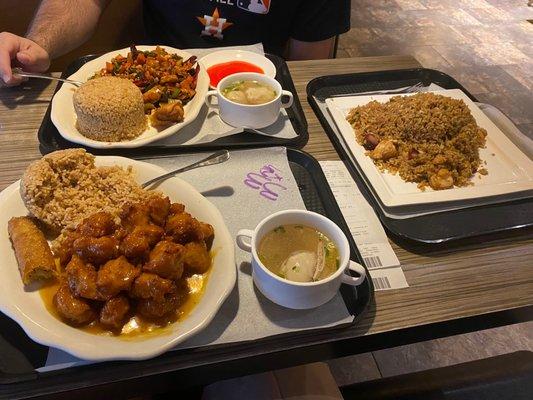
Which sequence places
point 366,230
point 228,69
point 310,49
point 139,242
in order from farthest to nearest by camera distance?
1. point 310,49
2. point 228,69
3. point 366,230
4. point 139,242

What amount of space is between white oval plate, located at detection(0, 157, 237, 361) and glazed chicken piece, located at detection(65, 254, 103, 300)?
0.07 m

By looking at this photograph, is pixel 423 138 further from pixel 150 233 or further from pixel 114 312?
pixel 114 312

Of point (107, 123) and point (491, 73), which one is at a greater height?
point (107, 123)

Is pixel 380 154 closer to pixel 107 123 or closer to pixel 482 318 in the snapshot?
pixel 482 318

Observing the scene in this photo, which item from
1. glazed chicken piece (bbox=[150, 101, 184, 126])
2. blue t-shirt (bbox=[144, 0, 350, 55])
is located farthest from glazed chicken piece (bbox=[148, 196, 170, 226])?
blue t-shirt (bbox=[144, 0, 350, 55])

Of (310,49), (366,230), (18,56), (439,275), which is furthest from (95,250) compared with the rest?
(310,49)

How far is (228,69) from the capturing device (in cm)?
195

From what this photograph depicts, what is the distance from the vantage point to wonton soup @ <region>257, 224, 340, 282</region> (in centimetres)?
108

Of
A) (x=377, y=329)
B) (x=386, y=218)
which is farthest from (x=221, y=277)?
(x=386, y=218)

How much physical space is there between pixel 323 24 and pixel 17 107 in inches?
59.5

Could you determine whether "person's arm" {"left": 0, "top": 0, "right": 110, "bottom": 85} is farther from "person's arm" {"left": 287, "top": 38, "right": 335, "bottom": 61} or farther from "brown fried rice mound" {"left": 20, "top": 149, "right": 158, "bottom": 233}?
"person's arm" {"left": 287, "top": 38, "right": 335, "bottom": 61}

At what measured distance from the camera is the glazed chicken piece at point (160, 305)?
994 millimetres

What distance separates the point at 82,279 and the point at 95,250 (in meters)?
0.08

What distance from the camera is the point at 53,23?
6.77 ft
